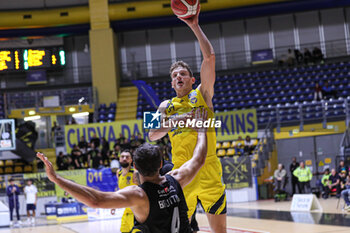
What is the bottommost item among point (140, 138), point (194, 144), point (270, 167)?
point (270, 167)

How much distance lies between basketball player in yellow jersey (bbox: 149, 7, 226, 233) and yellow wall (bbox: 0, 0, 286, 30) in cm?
2581

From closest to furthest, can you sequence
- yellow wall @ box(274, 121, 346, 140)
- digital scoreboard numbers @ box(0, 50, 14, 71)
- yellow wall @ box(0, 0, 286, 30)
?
digital scoreboard numbers @ box(0, 50, 14, 71) → yellow wall @ box(274, 121, 346, 140) → yellow wall @ box(0, 0, 286, 30)

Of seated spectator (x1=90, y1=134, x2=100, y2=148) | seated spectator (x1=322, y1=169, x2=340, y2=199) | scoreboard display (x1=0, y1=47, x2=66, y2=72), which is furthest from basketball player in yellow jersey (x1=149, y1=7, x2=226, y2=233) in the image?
seated spectator (x1=90, y1=134, x2=100, y2=148)

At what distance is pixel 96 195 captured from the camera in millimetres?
3053

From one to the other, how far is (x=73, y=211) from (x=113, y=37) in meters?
14.7

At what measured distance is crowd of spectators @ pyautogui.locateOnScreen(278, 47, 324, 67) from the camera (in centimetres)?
3028

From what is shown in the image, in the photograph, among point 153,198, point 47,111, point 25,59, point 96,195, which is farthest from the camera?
point 47,111

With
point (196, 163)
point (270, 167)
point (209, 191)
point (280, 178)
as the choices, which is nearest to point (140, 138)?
point (270, 167)

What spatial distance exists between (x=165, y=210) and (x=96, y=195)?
1.83ft

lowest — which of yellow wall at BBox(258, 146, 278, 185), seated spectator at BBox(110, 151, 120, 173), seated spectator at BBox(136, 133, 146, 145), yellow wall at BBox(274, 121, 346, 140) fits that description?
yellow wall at BBox(258, 146, 278, 185)

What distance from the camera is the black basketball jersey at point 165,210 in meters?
3.39

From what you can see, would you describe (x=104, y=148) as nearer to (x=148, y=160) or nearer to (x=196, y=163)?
(x=196, y=163)

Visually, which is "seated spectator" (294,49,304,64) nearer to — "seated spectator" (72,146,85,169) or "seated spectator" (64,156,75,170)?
"seated spectator" (72,146,85,169)

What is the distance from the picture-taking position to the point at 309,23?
33.9m
